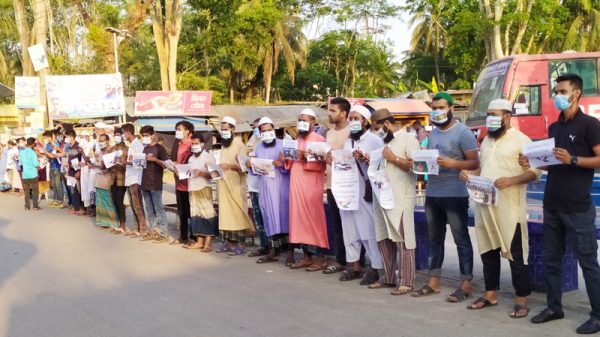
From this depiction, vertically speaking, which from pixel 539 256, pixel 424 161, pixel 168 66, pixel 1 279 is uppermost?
pixel 168 66

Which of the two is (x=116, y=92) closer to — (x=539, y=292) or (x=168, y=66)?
(x=168, y=66)

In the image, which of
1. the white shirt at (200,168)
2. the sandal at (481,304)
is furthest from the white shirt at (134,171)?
the sandal at (481,304)

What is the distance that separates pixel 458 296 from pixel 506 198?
1.09m

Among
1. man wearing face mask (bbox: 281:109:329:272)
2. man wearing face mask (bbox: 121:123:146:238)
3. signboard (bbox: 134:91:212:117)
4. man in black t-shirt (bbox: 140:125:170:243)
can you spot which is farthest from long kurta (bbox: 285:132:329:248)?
signboard (bbox: 134:91:212:117)

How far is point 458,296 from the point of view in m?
5.83

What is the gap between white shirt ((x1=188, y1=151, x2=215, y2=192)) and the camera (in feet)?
29.5

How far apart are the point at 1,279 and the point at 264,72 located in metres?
38.3

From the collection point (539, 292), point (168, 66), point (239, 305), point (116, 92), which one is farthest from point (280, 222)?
point (168, 66)

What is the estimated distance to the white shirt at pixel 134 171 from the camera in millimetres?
10117

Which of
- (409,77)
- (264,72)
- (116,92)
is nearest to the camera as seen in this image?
(116,92)

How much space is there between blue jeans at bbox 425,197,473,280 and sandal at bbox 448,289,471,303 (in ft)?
0.44

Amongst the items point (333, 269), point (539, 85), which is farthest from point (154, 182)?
point (539, 85)

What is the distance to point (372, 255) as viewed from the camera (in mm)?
6742

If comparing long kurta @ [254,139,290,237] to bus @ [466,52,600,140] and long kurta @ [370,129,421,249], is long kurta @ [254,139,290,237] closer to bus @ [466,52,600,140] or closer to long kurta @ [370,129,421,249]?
long kurta @ [370,129,421,249]
